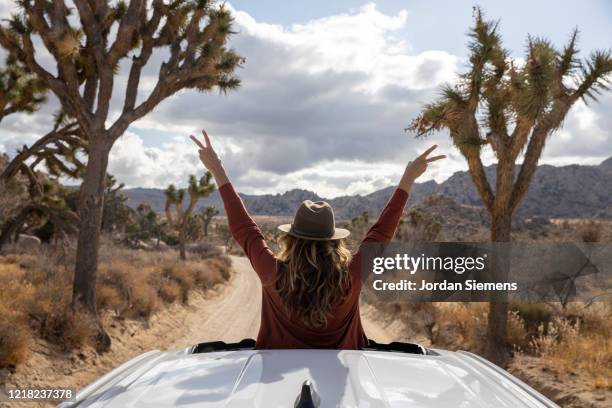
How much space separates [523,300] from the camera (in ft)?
39.7

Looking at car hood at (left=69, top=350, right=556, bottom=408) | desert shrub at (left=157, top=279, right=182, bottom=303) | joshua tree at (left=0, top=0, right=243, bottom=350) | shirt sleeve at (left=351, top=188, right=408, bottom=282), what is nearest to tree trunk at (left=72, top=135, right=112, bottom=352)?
joshua tree at (left=0, top=0, right=243, bottom=350)

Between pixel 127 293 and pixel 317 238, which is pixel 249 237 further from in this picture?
pixel 127 293

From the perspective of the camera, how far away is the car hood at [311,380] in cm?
157

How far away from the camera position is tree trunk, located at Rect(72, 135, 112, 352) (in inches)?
400

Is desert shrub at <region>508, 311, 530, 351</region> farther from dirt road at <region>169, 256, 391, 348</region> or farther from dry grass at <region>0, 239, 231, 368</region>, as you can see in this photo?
dry grass at <region>0, 239, 231, 368</region>

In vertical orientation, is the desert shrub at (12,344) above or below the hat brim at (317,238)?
below

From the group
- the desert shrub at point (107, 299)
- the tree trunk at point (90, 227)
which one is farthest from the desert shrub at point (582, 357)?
the desert shrub at point (107, 299)


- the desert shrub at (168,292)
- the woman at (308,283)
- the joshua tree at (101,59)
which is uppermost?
the joshua tree at (101,59)

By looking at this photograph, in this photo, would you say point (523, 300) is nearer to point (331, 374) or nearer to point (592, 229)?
point (331, 374)

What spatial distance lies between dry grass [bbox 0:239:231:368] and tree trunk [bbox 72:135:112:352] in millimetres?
344

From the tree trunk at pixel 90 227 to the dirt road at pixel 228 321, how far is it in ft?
7.97

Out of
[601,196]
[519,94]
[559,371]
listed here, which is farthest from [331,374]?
[601,196]

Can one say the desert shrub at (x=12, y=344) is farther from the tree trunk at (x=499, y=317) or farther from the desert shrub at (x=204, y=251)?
the desert shrub at (x=204, y=251)

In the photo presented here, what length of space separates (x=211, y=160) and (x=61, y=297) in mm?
8412
